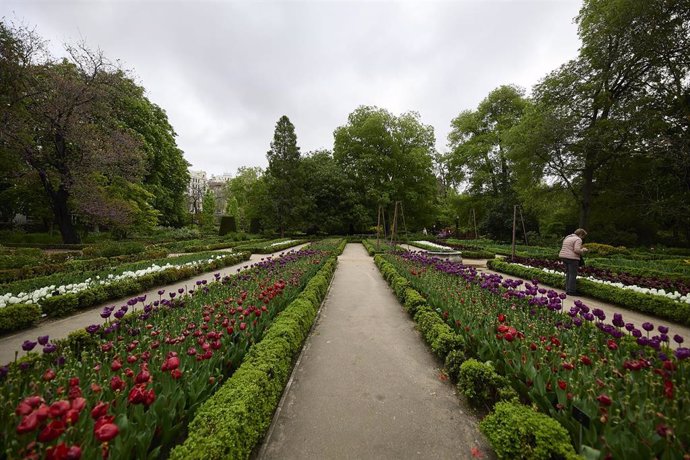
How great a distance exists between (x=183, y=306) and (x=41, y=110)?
19.3m

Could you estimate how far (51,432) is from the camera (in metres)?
1.19

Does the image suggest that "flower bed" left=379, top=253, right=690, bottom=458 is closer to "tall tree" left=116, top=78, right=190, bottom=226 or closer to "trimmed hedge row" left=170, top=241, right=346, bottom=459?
"trimmed hedge row" left=170, top=241, right=346, bottom=459

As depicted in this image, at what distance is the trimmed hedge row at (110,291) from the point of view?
533 cm

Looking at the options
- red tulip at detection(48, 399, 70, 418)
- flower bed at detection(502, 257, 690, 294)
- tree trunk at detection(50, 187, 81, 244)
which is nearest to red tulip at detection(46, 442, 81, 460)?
red tulip at detection(48, 399, 70, 418)

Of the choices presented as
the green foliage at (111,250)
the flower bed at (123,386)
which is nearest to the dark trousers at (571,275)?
the flower bed at (123,386)

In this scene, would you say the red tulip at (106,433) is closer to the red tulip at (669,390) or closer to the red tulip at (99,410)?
the red tulip at (99,410)

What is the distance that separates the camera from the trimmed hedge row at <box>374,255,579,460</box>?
Result: 1810 millimetres

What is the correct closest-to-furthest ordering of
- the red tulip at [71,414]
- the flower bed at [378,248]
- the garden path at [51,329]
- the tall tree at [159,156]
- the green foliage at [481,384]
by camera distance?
the red tulip at [71,414], the green foliage at [481,384], the garden path at [51,329], the flower bed at [378,248], the tall tree at [159,156]

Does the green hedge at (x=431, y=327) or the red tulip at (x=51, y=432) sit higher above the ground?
the red tulip at (x=51, y=432)

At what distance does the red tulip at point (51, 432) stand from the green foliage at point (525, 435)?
8.51ft

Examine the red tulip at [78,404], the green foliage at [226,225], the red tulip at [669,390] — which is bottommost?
the red tulip at [669,390]

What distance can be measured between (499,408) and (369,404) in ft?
4.09

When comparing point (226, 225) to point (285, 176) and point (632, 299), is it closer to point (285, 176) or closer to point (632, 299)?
point (285, 176)

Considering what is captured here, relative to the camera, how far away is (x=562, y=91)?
18.1m
